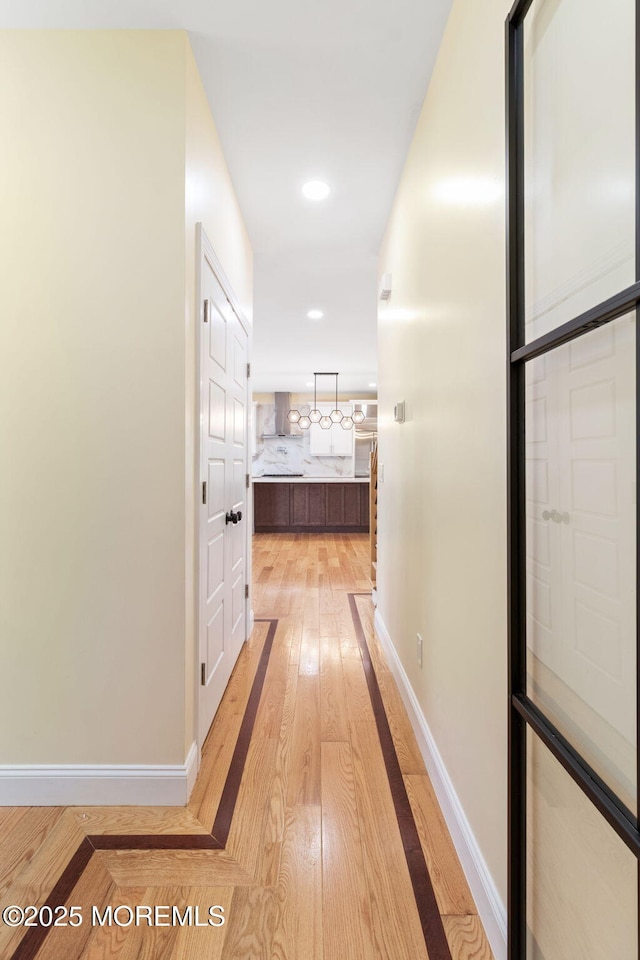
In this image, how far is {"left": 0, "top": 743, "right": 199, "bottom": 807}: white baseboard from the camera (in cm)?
161

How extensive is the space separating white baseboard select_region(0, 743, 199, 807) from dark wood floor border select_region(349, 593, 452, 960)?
746 mm

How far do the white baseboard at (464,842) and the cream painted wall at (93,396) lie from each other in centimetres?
92

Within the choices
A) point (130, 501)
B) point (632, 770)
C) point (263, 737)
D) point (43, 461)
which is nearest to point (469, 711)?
point (632, 770)

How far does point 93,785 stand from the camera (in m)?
1.62

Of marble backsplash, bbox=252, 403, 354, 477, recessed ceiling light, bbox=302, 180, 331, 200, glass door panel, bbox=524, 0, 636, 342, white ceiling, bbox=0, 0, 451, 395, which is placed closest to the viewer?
glass door panel, bbox=524, 0, 636, 342

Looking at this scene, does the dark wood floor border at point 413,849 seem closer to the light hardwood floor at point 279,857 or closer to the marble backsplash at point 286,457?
the light hardwood floor at point 279,857

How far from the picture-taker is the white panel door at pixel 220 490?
6.22 ft

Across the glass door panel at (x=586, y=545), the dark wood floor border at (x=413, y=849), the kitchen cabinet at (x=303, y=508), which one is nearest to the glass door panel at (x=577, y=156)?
the glass door panel at (x=586, y=545)

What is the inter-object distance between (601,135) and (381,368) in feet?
8.54

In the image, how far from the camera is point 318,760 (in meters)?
1.85

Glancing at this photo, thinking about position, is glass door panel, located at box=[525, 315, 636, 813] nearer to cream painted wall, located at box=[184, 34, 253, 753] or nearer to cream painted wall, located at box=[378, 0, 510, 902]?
cream painted wall, located at box=[378, 0, 510, 902]

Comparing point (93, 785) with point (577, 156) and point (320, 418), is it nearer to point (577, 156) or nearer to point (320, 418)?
point (577, 156)

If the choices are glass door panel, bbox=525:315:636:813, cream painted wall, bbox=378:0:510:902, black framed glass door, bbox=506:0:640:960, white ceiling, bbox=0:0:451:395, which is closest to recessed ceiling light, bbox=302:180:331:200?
white ceiling, bbox=0:0:451:395

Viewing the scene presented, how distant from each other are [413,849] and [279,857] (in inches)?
15.9
